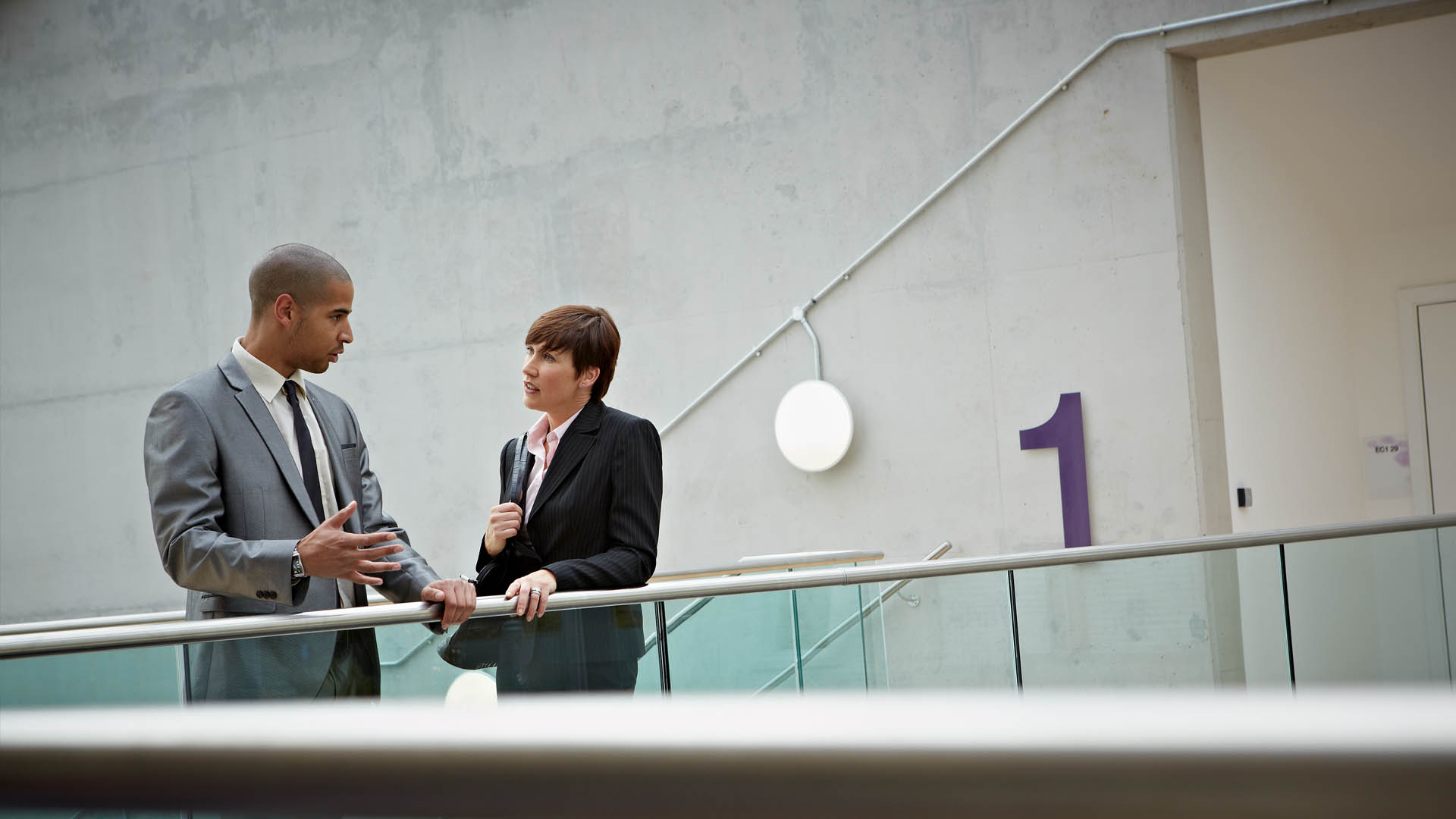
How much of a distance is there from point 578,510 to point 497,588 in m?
0.32

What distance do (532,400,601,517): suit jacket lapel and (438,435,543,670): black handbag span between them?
90mm

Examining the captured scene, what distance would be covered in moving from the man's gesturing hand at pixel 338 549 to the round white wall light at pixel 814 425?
5.04m

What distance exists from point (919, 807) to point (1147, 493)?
684cm

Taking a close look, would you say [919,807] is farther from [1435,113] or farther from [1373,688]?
[1435,113]

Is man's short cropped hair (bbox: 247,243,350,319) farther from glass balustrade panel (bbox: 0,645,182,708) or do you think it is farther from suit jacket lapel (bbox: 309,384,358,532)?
glass balustrade panel (bbox: 0,645,182,708)

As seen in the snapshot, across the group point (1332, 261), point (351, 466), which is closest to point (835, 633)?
point (351, 466)

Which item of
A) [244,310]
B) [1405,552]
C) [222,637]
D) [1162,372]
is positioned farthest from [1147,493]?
[244,310]

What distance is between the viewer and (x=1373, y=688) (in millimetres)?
268

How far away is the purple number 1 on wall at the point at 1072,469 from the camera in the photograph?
6.88m

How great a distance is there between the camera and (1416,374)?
1129cm

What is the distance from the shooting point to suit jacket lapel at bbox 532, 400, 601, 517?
10.2 ft

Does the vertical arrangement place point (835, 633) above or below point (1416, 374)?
Result: below

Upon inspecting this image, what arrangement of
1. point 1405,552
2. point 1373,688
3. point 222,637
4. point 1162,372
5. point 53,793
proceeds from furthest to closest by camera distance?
1. point 1162,372
2. point 1405,552
3. point 222,637
4. point 53,793
5. point 1373,688

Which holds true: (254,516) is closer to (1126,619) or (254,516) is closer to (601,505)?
(601,505)
